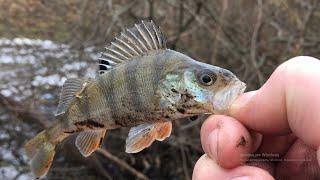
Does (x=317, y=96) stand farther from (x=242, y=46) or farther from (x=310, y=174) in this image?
(x=242, y=46)

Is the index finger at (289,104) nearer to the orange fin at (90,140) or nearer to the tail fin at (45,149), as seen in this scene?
the orange fin at (90,140)

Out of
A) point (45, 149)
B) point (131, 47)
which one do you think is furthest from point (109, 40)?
point (131, 47)

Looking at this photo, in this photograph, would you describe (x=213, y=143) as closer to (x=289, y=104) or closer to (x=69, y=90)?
(x=289, y=104)

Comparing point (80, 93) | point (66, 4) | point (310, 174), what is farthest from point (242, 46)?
point (80, 93)

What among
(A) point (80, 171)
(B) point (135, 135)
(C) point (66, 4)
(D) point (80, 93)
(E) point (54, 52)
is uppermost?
(C) point (66, 4)

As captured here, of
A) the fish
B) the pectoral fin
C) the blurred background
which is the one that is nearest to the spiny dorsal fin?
the fish

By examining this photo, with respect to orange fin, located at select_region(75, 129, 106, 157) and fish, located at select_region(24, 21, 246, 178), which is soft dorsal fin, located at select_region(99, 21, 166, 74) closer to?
fish, located at select_region(24, 21, 246, 178)
